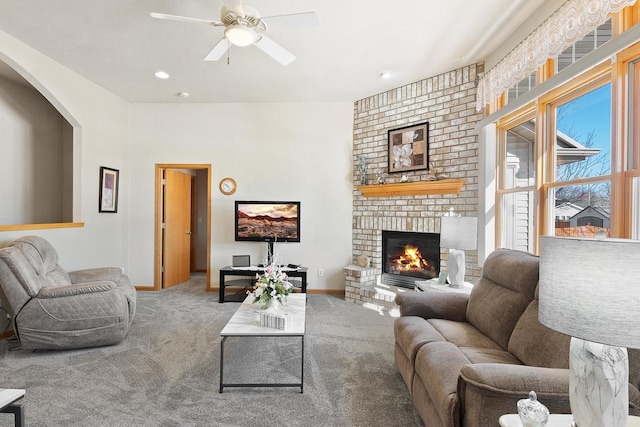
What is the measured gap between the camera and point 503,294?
7.07 ft

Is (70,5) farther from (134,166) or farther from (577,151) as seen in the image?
(577,151)

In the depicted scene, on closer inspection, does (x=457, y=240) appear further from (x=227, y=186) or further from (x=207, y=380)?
(x=227, y=186)

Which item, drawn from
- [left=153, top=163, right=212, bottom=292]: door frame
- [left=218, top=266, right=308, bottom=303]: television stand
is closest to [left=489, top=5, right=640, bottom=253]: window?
[left=218, top=266, right=308, bottom=303]: television stand

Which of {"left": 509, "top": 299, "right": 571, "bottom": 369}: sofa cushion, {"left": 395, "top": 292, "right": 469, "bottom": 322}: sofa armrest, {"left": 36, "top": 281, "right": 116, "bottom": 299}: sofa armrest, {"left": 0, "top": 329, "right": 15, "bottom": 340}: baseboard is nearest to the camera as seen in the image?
{"left": 509, "top": 299, "right": 571, "bottom": 369}: sofa cushion

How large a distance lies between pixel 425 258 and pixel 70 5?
4.38 metres

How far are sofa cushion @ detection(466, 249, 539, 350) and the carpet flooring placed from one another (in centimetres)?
73

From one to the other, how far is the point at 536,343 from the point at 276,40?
3.17 meters

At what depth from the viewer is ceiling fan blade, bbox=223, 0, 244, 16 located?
2114mm

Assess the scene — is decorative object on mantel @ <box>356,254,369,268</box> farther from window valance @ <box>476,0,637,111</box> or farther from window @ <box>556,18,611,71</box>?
window @ <box>556,18,611,71</box>

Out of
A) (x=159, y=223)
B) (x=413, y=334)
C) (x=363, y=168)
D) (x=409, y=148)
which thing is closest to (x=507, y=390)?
(x=413, y=334)

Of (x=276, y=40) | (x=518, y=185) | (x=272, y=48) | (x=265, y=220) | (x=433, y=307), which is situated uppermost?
(x=276, y=40)

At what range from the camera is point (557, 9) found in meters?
2.37

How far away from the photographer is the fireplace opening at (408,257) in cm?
409

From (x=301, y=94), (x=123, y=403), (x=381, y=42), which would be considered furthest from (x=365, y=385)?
(x=301, y=94)
